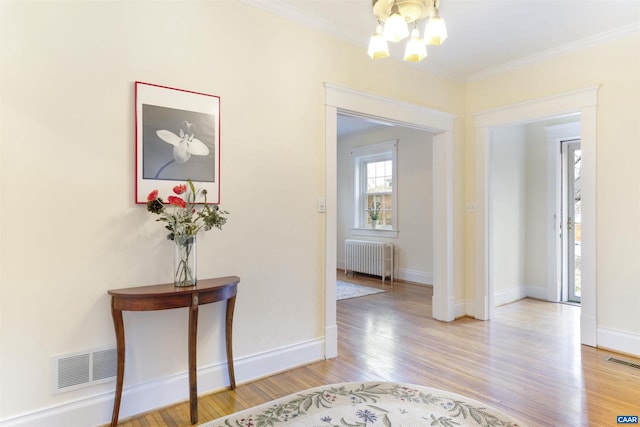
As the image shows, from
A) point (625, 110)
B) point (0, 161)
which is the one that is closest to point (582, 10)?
point (625, 110)

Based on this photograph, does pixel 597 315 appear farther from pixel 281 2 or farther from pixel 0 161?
pixel 0 161

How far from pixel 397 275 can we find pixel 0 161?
5.58 metres

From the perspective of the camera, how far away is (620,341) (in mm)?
3068

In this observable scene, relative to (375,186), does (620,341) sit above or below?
below

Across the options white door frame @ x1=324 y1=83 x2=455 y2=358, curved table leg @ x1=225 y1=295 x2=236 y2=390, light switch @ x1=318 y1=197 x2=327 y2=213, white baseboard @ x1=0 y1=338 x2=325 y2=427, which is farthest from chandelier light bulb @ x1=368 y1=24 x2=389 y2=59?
white baseboard @ x1=0 y1=338 x2=325 y2=427

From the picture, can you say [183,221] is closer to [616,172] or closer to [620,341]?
[616,172]

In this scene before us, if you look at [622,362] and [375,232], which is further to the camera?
[375,232]

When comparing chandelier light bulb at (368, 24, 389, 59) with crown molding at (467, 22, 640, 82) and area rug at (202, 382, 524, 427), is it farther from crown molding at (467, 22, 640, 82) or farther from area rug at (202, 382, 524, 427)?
crown molding at (467, 22, 640, 82)

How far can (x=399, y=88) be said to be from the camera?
3.58 m

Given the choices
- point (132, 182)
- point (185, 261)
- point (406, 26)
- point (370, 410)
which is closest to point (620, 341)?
point (370, 410)

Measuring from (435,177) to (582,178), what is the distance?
4.47 feet

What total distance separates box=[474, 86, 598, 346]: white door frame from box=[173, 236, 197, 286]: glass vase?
3183mm

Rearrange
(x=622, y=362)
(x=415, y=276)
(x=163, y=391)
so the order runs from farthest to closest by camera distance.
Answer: (x=415, y=276) → (x=622, y=362) → (x=163, y=391)

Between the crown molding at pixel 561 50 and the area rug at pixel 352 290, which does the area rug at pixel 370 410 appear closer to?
the area rug at pixel 352 290
